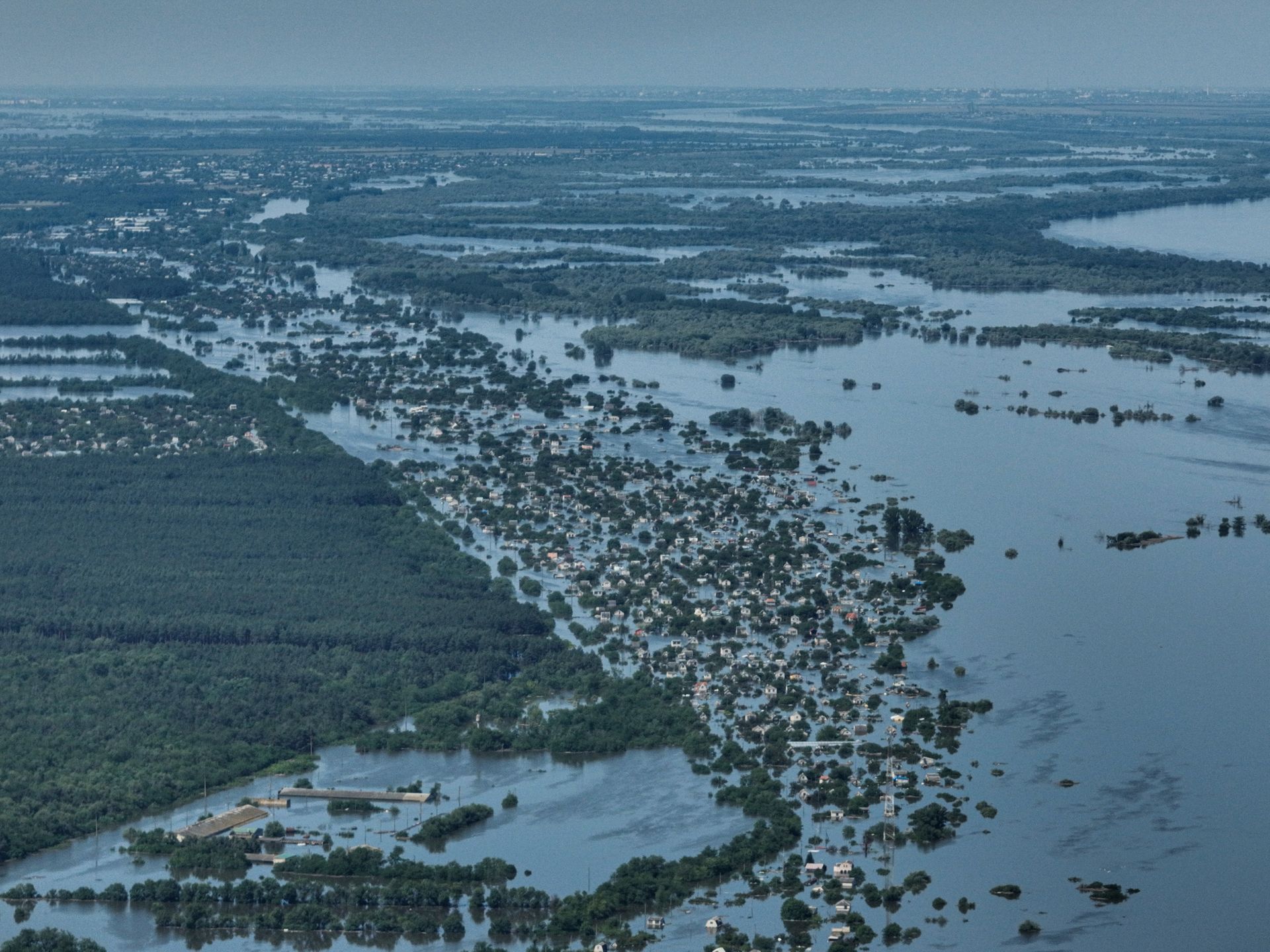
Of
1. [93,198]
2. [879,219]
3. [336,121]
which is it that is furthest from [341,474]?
[336,121]

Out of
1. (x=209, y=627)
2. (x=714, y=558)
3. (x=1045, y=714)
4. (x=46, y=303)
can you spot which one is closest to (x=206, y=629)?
(x=209, y=627)

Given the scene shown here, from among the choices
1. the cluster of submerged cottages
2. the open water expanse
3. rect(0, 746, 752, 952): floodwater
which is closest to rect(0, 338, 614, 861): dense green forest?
rect(0, 746, 752, 952): floodwater

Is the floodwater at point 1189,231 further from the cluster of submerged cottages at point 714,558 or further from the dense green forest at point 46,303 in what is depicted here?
the dense green forest at point 46,303

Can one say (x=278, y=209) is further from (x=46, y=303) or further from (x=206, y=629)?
(x=206, y=629)

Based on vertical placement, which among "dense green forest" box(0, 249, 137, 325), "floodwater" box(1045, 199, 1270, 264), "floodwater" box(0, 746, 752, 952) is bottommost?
"floodwater" box(0, 746, 752, 952)

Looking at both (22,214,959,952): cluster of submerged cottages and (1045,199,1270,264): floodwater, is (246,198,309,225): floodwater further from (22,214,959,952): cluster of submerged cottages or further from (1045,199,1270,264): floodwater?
(22,214,959,952): cluster of submerged cottages

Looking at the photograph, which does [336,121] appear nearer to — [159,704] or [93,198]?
[93,198]

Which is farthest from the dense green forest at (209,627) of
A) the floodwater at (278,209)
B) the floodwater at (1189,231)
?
the floodwater at (278,209)

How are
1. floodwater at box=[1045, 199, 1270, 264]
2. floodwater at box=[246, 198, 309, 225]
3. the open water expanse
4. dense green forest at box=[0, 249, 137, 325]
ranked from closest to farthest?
the open water expanse < dense green forest at box=[0, 249, 137, 325] < floodwater at box=[1045, 199, 1270, 264] < floodwater at box=[246, 198, 309, 225]
